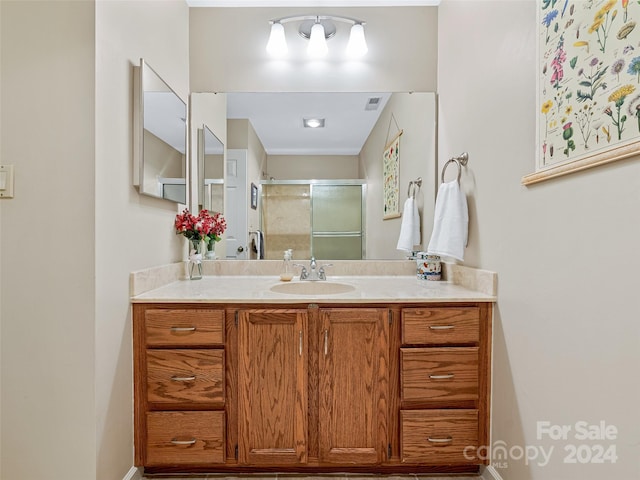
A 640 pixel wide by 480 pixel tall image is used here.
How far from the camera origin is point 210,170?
217 cm

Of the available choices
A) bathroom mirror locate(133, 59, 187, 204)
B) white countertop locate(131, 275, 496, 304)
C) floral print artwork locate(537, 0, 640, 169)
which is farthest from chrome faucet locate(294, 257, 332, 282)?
floral print artwork locate(537, 0, 640, 169)

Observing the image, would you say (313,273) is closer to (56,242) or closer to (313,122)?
(313,122)

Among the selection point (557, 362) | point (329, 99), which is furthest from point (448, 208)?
point (329, 99)

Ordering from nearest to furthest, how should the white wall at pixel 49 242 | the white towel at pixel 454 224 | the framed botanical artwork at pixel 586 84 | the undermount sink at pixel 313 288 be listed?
the framed botanical artwork at pixel 586 84 → the white wall at pixel 49 242 → the white towel at pixel 454 224 → the undermount sink at pixel 313 288

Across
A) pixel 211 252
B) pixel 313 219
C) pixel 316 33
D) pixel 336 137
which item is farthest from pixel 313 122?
pixel 211 252

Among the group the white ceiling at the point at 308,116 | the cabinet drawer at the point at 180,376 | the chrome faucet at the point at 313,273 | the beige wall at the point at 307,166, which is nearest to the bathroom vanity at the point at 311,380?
the cabinet drawer at the point at 180,376

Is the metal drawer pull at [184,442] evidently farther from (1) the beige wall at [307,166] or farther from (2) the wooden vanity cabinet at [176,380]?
(1) the beige wall at [307,166]

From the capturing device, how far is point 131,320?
58.6 inches

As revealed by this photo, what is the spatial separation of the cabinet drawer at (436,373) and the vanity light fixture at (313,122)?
1.40 m

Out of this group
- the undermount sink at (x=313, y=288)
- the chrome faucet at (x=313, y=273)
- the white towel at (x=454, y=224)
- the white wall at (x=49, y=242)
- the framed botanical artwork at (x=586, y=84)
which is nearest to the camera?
the framed botanical artwork at (x=586, y=84)

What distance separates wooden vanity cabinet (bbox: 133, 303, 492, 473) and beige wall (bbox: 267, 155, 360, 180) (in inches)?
37.8

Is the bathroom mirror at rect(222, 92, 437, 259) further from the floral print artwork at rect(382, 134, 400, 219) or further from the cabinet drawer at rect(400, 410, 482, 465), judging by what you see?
the cabinet drawer at rect(400, 410, 482, 465)

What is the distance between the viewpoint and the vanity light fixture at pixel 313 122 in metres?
2.18

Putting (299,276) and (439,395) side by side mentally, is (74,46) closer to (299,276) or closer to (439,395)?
(299,276)
